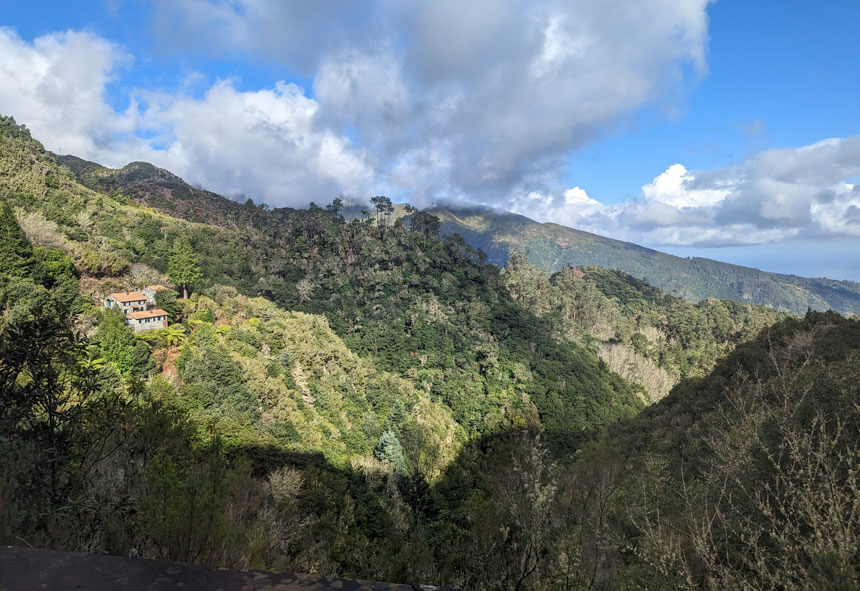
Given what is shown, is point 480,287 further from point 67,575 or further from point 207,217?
point 67,575

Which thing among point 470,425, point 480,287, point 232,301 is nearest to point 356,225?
point 480,287

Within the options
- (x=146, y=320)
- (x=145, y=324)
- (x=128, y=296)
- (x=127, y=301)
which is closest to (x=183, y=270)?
(x=128, y=296)

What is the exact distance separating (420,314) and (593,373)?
2500cm

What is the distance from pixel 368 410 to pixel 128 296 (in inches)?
800

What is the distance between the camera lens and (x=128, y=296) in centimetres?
2894

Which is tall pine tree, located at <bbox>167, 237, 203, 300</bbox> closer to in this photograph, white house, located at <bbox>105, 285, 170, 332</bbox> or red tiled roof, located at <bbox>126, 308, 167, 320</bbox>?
white house, located at <bbox>105, 285, 170, 332</bbox>

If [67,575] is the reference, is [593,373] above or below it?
below

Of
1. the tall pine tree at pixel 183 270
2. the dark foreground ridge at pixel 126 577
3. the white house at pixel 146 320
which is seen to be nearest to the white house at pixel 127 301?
the white house at pixel 146 320

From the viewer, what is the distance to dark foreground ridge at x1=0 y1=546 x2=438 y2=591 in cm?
139

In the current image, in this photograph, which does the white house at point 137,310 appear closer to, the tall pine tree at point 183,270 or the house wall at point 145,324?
the house wall at point 145,324

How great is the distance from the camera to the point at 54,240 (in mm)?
29156

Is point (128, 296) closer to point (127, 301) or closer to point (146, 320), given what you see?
point (127, 301)

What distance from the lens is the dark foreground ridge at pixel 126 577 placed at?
1.39m

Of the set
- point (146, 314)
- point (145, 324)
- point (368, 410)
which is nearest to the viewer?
point (145, 324)
